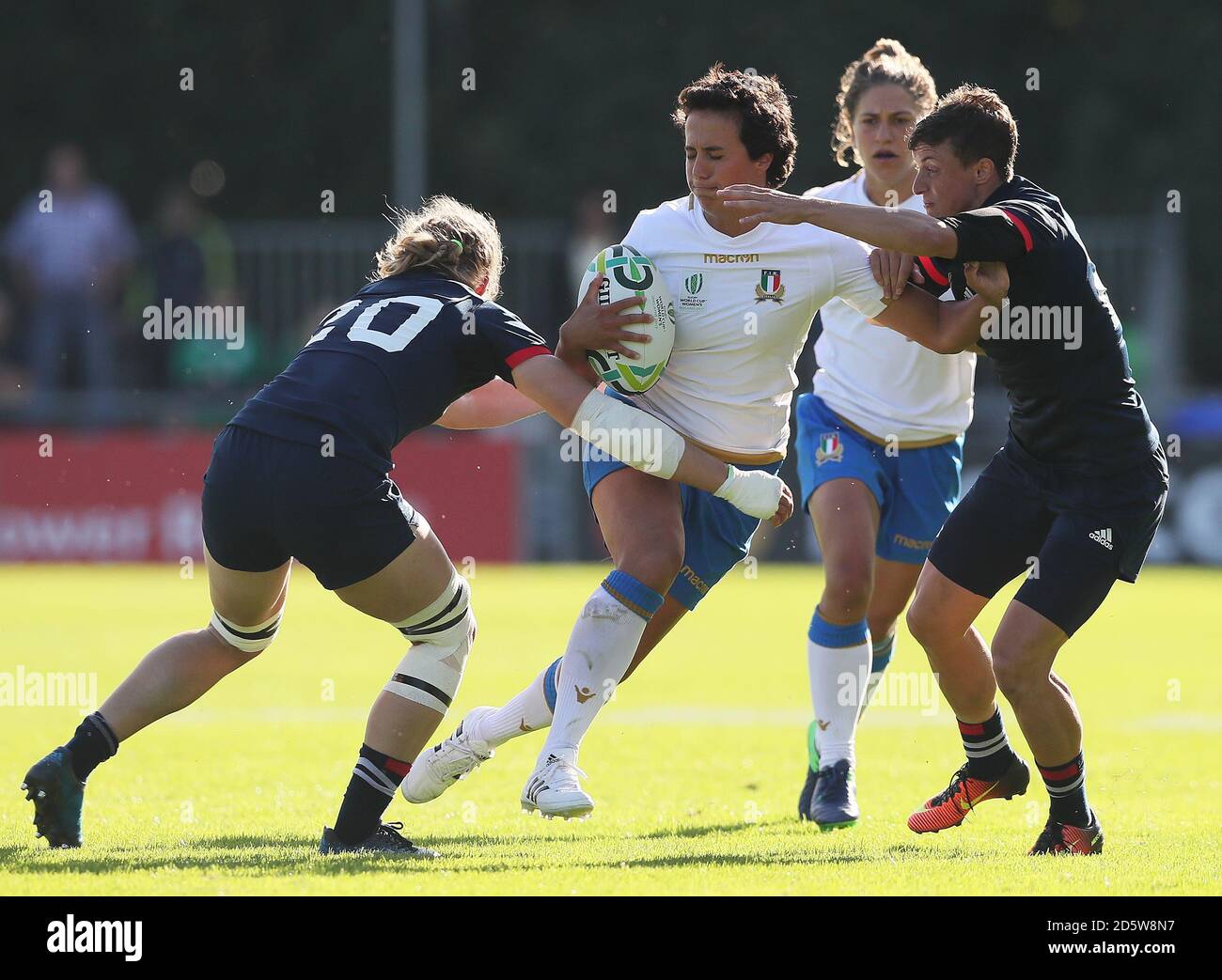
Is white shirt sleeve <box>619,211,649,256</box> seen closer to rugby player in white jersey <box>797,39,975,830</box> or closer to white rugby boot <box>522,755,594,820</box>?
rugby player in white jersey <box>797,39,975,830</box>

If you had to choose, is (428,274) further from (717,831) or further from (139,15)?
(139,15)

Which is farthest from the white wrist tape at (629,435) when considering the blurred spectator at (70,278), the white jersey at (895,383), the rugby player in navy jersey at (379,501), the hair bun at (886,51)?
the blurred spectator at (70,278)

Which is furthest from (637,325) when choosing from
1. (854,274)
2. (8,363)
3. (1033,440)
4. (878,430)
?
(8,363)

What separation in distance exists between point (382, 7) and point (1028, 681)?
21596mm

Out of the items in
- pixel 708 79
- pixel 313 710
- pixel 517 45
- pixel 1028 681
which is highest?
pixel 517 45

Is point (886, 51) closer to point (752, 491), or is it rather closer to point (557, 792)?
point (752, 491)

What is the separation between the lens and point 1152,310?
1891 cm

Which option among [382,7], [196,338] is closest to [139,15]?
[382,7]

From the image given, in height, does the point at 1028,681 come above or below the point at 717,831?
above

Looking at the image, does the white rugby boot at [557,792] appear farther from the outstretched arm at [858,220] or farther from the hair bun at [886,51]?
the hair bun at [886,51]

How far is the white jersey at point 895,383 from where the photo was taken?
6.86 meters

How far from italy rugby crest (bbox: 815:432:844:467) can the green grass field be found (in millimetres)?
1283

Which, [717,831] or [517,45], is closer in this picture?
[717,831]
